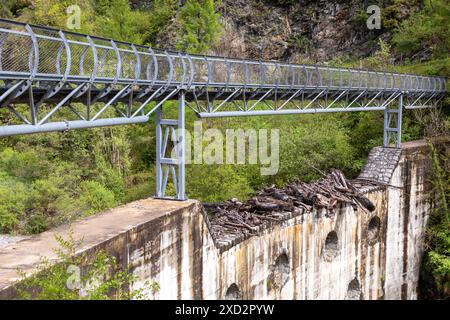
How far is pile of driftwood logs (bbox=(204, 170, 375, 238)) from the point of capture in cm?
1567

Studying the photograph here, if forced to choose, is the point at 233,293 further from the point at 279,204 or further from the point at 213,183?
the point at 213,183

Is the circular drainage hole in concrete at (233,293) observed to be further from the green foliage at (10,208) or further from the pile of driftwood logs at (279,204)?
the green foliage at (10,208)

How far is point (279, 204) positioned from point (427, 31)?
61.8 feet

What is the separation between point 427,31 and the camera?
101 feet

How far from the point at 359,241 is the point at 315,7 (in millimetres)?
26638

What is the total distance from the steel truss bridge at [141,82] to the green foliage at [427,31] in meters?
7.76

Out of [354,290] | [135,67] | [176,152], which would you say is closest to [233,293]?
[176,152]

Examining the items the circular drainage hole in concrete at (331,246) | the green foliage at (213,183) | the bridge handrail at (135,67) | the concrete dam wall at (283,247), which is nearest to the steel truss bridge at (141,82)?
the bridge handrail at (135,67)

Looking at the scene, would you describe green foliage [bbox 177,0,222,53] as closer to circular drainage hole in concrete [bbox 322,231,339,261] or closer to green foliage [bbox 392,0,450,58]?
→ green foliage [bbox 392,0,450,58]

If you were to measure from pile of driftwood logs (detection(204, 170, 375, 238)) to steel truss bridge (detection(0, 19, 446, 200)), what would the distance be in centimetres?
236

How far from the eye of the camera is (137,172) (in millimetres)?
30906

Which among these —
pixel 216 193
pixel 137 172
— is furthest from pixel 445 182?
pixel 137 172

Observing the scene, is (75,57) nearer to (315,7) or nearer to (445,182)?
(445,182)

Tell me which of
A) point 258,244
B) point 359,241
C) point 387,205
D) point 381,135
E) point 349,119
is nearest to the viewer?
point 258,244
